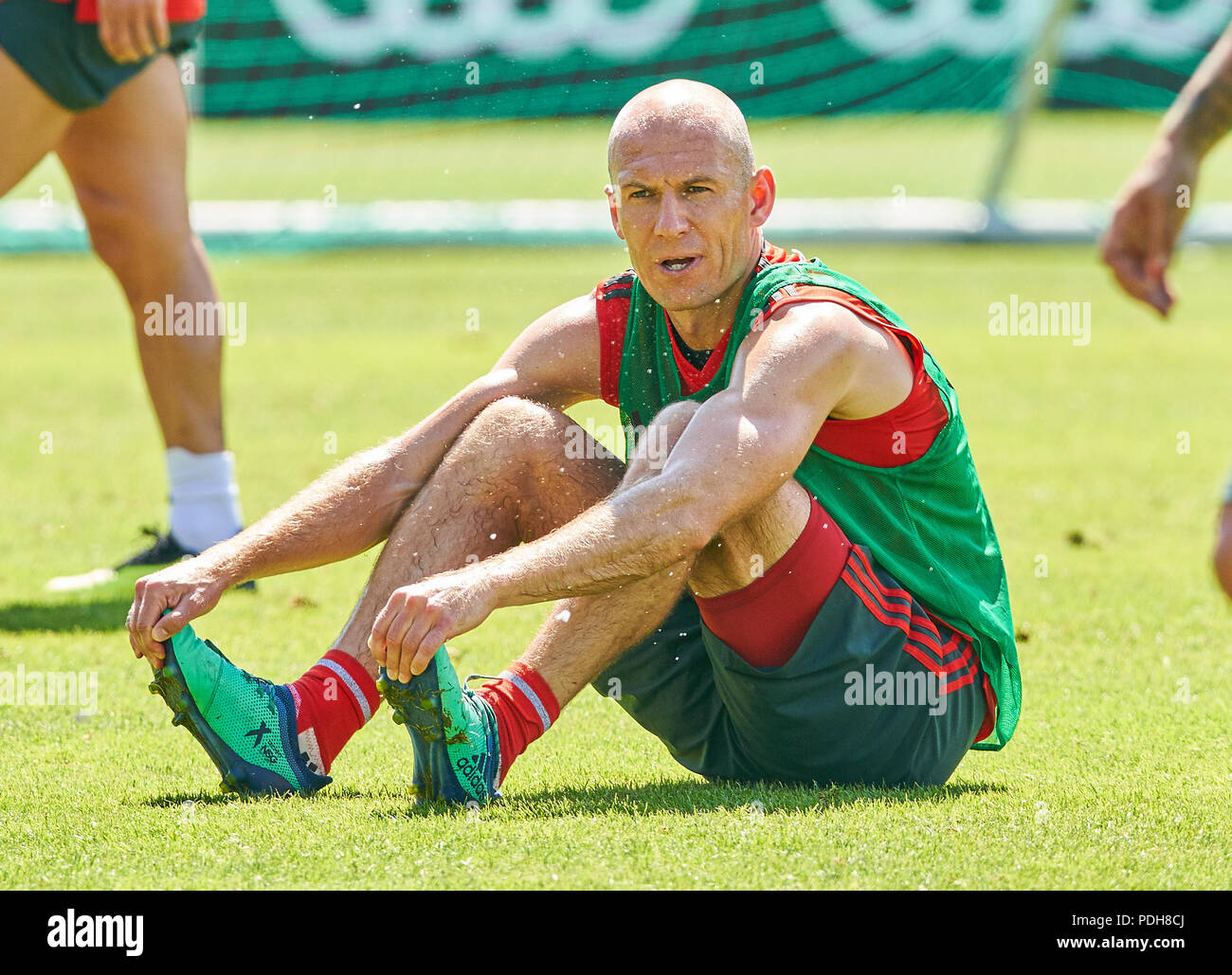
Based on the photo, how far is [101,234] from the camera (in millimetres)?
5227

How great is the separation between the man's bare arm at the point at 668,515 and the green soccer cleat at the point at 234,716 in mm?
411

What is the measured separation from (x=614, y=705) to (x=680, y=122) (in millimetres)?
1477

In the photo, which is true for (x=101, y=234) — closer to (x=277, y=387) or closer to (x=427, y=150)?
(x=277, y=387)

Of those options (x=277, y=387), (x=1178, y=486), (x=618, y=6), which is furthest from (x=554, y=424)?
(x=618, y=6)

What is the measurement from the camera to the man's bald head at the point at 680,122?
129 inches

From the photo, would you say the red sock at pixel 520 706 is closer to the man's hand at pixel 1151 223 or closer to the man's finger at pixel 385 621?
the man's finger at pixel 385 621

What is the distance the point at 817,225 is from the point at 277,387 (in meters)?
4.92

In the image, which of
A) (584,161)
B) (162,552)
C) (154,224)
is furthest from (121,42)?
(584,161)

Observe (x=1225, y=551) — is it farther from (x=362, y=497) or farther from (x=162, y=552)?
(x=162, y=552)

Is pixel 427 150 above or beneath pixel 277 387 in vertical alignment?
above

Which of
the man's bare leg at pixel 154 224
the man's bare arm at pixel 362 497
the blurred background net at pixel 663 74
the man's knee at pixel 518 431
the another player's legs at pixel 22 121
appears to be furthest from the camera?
the blurred background net at pixel 663 74

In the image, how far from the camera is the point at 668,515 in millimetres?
2912

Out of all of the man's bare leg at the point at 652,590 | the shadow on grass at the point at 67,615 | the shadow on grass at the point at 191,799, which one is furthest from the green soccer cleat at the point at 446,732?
the shadow on grass at the point at 67,615

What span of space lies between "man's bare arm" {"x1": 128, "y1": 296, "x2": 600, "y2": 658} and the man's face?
0.34 metres
